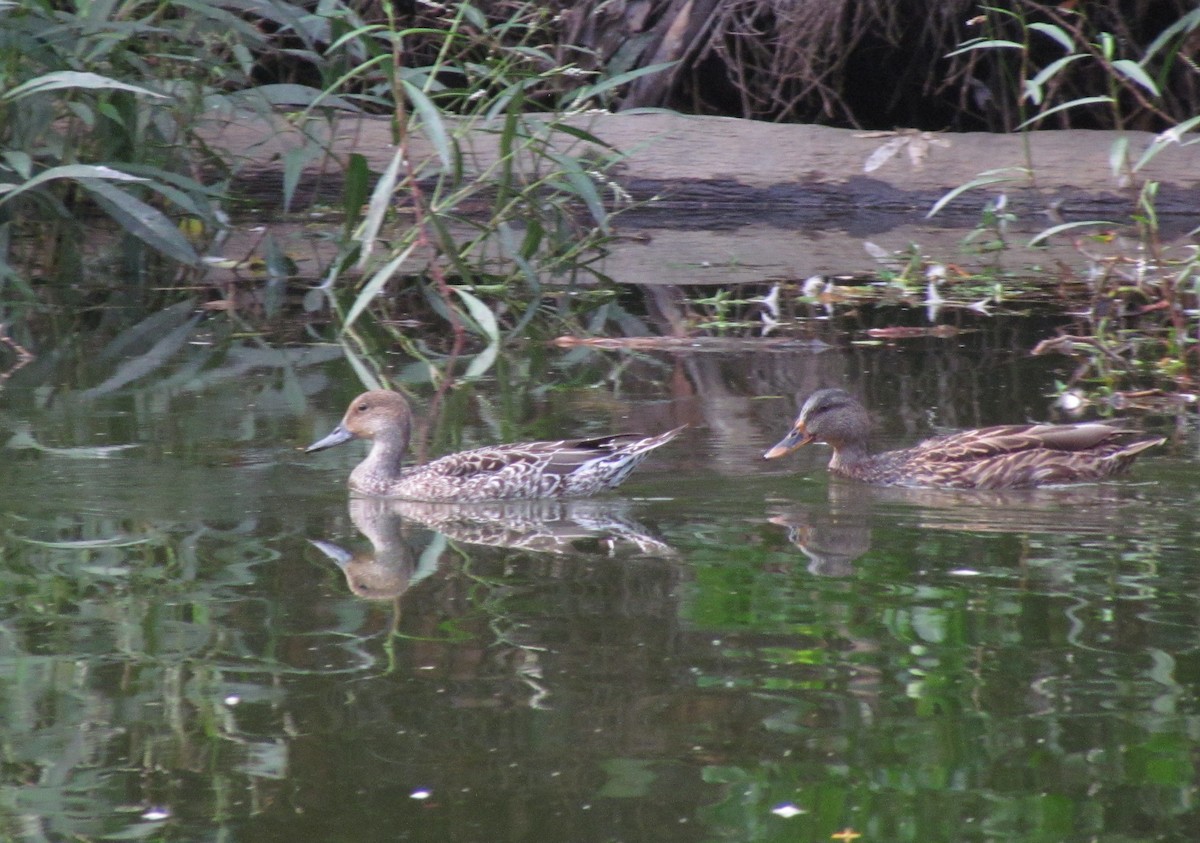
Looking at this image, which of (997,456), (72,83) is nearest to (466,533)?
(997,456)

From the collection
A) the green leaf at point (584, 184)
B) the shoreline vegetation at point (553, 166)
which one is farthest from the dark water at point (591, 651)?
the green leaf at point (584, 184)

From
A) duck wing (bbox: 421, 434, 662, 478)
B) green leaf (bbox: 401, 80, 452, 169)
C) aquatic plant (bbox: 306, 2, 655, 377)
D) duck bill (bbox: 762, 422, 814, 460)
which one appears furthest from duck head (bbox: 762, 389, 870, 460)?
green leaf (bbox: 401, 80, 452, 169)

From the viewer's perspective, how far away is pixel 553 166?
527 inches

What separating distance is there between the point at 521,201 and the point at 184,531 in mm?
4855

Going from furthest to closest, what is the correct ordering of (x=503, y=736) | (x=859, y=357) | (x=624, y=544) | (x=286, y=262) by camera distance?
(x=286, y=262) < (x=859, y=357) < (x=624, y=544) < (x=503, y=736)

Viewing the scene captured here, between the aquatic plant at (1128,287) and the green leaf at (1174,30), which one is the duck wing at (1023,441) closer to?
the aquatic plant at (1128,287)

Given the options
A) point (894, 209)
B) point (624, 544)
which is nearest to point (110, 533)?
point (624, 544)

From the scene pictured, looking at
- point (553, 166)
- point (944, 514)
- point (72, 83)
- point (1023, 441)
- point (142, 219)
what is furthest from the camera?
point (553, 166)

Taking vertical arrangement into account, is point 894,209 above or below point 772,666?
above

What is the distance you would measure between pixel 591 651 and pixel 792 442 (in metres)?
3.08

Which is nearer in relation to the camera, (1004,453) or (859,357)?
(1004,453)

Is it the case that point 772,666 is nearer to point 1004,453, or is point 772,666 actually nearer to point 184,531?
point 184,531

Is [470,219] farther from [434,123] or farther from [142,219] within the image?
[434,123]

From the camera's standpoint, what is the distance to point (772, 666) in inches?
198
